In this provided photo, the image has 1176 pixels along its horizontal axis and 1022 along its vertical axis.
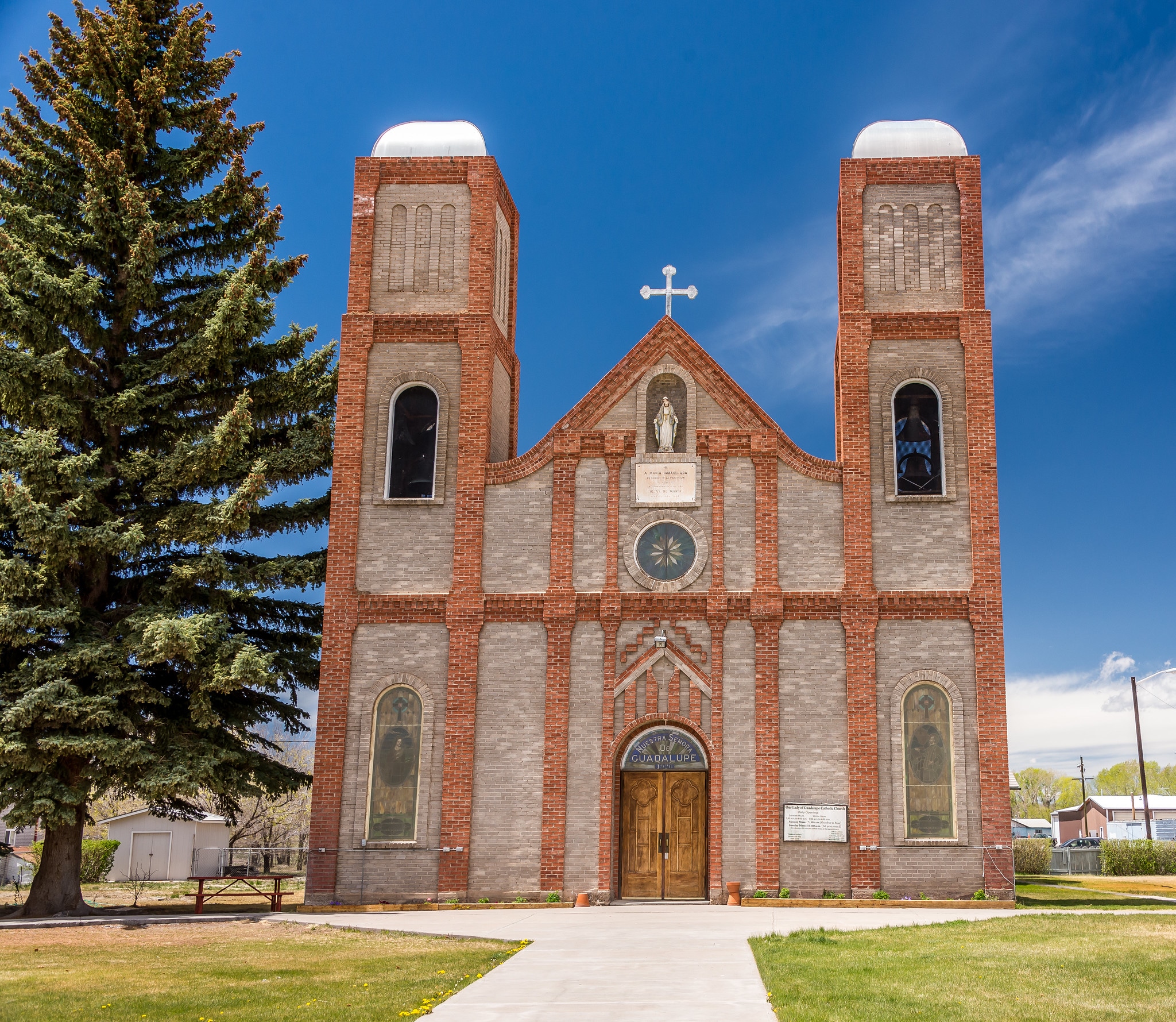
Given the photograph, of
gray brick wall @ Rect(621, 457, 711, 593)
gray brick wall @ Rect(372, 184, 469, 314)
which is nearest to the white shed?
gray brick wall @ Rect(372, 184, 469, 314)

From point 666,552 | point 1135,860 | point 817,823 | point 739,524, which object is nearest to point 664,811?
point 817,823

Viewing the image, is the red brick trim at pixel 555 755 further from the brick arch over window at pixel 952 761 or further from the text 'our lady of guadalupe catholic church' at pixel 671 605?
the brick arch over window at pixel 952 761

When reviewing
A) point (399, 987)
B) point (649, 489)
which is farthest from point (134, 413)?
point (399, 987)

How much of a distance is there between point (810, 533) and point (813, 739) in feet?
12.6

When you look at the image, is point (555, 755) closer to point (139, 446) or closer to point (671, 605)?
point (671, 605)

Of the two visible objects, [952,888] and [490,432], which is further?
[490,432]

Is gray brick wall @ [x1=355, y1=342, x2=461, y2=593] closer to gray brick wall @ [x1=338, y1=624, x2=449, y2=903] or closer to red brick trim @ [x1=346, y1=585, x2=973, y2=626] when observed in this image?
red brick trim @ [x1=346, y1=585, x2=973, y2=626]

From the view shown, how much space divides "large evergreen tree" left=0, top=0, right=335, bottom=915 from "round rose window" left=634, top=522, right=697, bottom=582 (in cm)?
653

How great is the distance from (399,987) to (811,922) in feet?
27.2

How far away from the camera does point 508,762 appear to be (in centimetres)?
2262

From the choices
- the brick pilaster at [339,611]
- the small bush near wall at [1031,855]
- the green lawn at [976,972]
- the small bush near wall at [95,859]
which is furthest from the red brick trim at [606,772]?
the small bush near wall at [1031,855]

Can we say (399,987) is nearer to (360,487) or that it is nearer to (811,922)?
(811,922)

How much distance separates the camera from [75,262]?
78.0ft

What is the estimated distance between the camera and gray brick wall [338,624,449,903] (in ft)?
73.4
